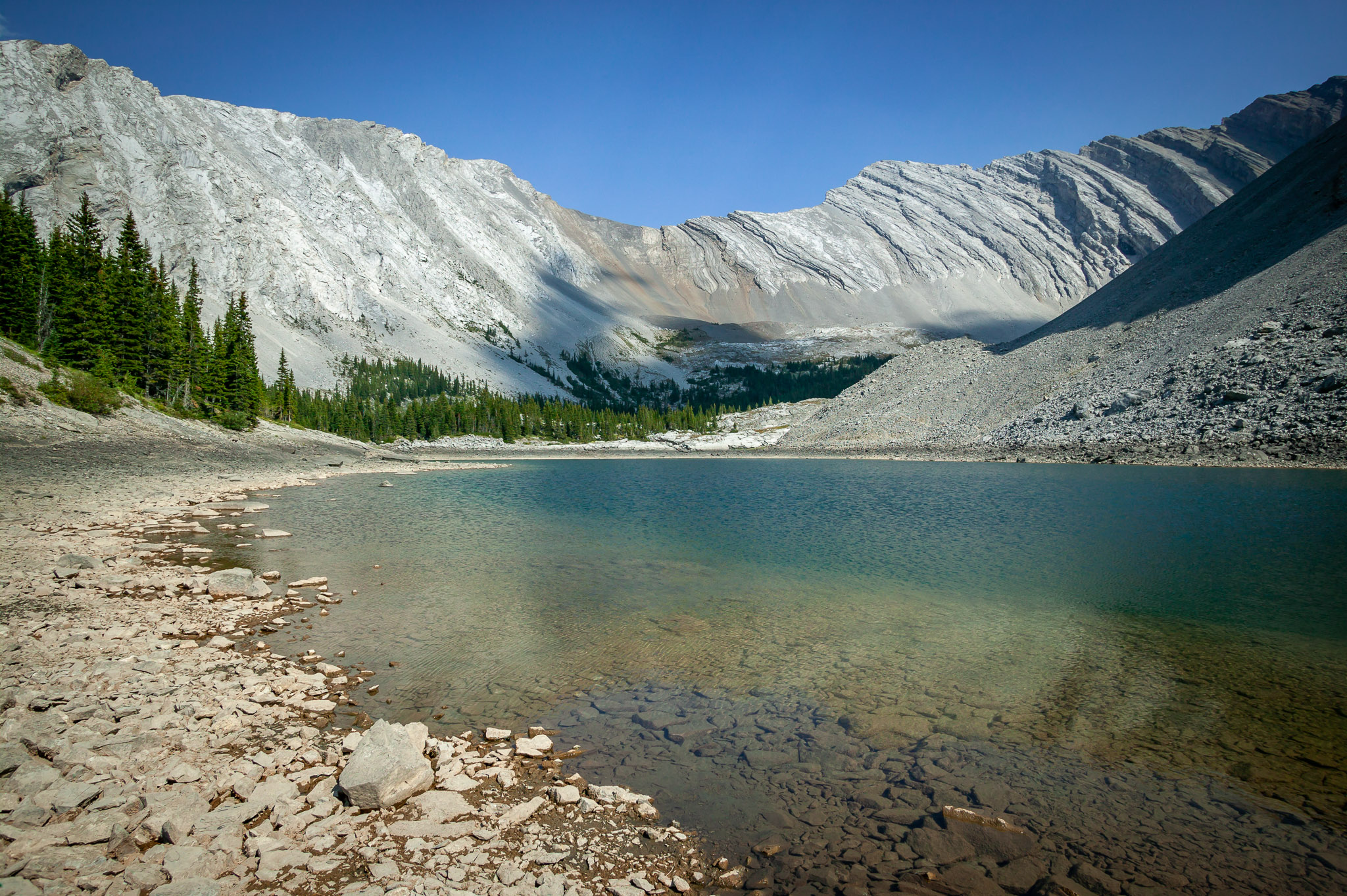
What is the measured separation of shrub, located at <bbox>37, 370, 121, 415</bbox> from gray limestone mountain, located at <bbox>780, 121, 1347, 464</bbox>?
84553mm

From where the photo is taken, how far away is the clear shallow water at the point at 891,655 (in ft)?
27.0

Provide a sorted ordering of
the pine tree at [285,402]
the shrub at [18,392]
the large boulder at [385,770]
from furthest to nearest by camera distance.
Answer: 1. the pine tree at [285,402]
2. the shrub at [18,392]
3. the large boulder at [385,770]

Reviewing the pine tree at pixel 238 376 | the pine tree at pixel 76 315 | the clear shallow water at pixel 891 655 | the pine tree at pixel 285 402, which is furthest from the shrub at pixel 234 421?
the clear shallow water at pixel 891 655

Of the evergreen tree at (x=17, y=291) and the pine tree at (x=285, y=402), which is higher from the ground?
the evergreen tree at (x=17, y=291)

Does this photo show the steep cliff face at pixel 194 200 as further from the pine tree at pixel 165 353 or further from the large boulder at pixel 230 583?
the large boulder at pixel 230 583

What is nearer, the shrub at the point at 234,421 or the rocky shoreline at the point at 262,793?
the rocky shoreline at the point at 262,793

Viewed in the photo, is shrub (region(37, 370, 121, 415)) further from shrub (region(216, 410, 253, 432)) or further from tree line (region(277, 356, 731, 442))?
tree line (region(277, 356, 731, 442))

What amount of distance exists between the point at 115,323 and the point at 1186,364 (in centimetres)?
10489

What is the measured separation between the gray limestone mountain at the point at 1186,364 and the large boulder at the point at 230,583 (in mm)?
65880

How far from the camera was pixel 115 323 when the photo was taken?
59.1m

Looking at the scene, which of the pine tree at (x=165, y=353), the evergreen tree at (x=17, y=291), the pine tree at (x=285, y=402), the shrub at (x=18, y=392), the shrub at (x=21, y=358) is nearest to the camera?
the shrub at (x=18, y=392)

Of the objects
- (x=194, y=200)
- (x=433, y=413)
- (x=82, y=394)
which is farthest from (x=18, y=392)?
(x=194, y=200)

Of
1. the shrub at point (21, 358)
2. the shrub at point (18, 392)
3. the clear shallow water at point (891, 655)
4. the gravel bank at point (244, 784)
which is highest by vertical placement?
the shrub at point (21, 358)

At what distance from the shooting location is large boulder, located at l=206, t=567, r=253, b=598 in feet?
51.4
